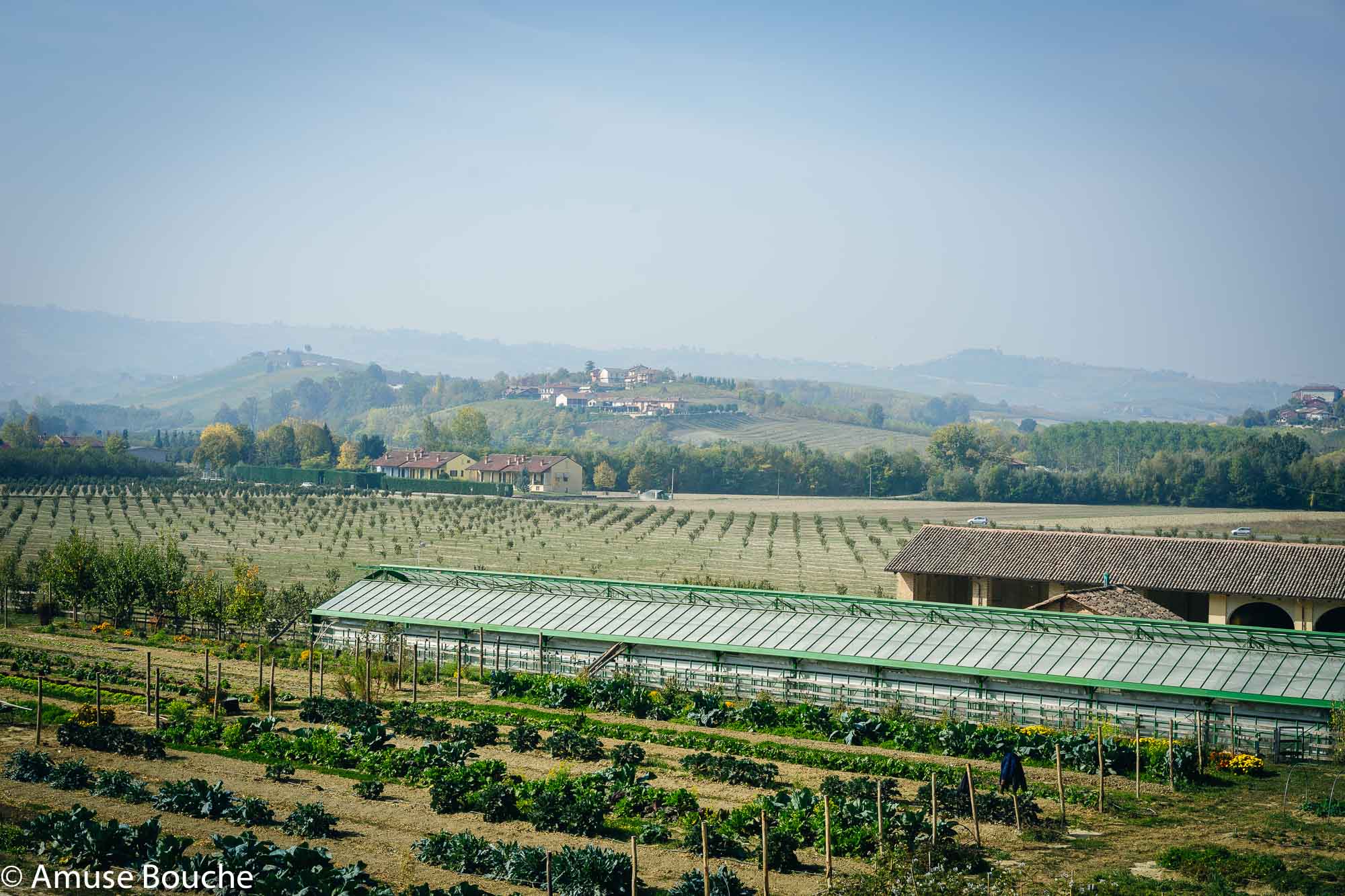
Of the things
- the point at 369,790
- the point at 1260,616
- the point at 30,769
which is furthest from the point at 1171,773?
the point at 30,769

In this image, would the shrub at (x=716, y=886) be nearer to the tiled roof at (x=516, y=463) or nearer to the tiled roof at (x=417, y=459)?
the tiled roof at (x=516, y=463)

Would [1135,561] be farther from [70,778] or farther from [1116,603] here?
[70,778]

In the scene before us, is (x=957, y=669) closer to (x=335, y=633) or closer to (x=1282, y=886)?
(x=1282, y=886)

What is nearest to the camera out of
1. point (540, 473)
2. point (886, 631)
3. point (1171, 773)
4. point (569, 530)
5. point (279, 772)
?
point (279, 772)

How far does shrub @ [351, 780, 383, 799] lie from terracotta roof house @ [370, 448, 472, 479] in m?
115

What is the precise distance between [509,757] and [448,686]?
965 centimetres

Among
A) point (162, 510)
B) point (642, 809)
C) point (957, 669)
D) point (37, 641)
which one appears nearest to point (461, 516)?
point (162, 510)

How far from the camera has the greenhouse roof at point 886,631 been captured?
94.5 feet

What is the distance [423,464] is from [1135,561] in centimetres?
11391

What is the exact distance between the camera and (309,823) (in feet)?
65.1

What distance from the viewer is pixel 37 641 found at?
4084cm

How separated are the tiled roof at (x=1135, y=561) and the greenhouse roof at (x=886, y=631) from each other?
1020 cm

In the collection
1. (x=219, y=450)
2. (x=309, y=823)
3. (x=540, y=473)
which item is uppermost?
(x=219, y=450)

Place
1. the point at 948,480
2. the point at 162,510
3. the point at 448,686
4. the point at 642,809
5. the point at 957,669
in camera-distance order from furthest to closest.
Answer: the point at 948,480 → the point at 162,510 → the point at 448,686 → the point at 957,669 → the point at 642,809
